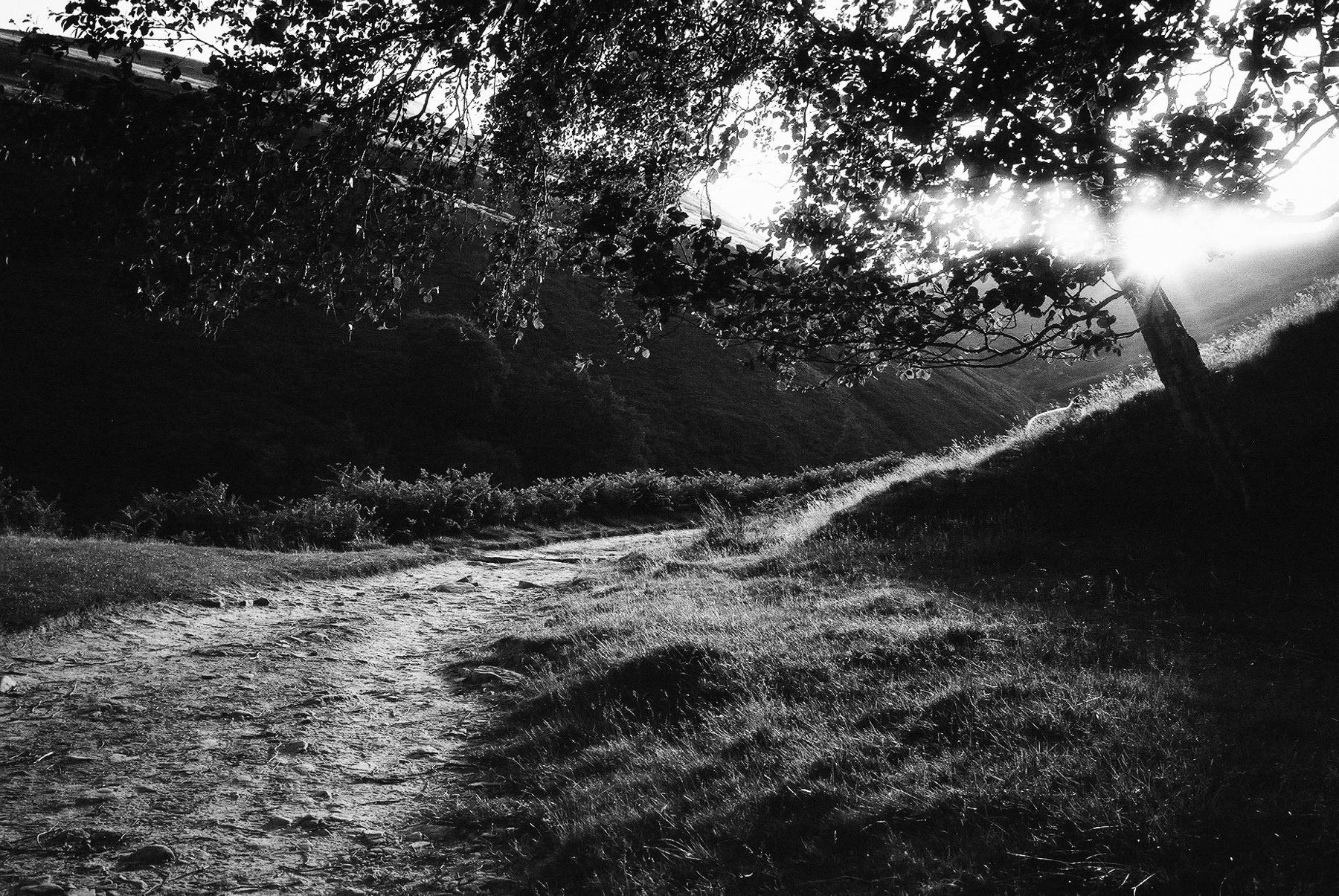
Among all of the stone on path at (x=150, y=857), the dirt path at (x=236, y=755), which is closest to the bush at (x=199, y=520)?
the dirt path at (x=236, y=755)

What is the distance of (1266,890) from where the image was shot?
8.89 ft

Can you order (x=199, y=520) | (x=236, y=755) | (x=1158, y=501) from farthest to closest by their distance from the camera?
(x=199, y=520)
(x=1158, y=501)
(x=236, y=755)

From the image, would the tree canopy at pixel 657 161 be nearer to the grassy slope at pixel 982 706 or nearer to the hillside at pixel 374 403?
the grassy slope at pixel 982 706

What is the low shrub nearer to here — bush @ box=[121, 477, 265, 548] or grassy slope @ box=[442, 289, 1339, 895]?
bush @ box=[121, 477, 265, 548]

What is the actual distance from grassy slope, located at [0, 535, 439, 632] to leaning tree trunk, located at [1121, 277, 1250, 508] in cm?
1229

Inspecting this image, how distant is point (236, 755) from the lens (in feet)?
17.2

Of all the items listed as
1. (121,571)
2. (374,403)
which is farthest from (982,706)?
(374,403)

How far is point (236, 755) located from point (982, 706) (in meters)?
5.27

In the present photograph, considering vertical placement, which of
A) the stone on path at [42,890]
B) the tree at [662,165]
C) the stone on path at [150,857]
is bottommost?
the stone on path at [150,857]

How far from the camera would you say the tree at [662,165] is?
4145mm

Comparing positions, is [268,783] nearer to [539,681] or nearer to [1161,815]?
[539,681]

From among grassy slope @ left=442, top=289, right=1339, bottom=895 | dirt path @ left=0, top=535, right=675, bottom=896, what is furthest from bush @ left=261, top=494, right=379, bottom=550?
grassy slope @ left=442, top=289, right=1339, bottom=895

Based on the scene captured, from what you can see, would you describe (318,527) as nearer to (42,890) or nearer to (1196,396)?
(42,890)

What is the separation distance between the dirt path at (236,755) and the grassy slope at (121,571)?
0.48 m
